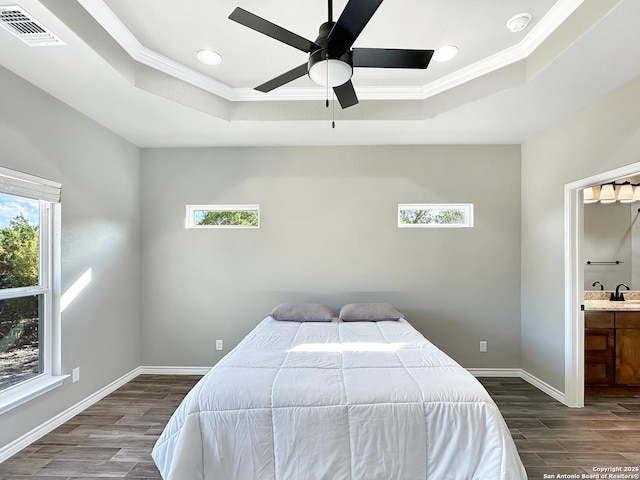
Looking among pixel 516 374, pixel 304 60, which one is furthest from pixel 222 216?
pixel 516 374

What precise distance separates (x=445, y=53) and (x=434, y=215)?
1843 mm

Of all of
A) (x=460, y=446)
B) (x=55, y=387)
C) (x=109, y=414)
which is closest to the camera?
(x=460, y=446)

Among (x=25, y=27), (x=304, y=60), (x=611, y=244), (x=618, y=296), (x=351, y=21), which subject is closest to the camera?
(x=351, y=21)

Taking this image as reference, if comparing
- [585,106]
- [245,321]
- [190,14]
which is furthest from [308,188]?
[585,106]

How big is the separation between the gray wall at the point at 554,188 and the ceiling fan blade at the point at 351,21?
2.27 meters

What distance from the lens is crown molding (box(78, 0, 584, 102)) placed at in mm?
2058

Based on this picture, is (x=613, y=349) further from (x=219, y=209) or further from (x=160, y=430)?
(x=219, y=209)

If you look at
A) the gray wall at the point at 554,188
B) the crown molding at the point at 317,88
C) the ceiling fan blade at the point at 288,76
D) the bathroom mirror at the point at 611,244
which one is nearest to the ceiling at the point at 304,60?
the crown molding at the point at 317,88

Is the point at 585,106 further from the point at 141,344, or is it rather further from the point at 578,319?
the point at 141,344

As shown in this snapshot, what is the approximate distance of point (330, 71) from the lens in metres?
1.69

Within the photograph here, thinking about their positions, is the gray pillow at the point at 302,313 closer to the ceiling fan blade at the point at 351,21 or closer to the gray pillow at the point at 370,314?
the gray pillow at the point at 370,314

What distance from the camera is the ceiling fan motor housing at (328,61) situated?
162 centimetres

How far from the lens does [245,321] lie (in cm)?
386

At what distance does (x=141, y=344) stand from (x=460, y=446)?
3588mm
